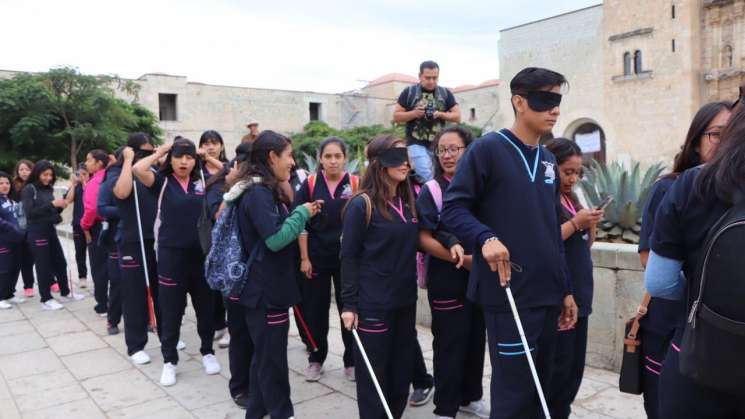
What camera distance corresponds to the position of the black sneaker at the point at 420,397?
411cm

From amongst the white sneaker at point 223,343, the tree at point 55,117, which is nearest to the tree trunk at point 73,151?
the tree at point 55,117

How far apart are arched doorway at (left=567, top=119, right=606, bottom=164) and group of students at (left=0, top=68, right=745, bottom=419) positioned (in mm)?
28640

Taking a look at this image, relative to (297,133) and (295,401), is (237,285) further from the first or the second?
(297,133)

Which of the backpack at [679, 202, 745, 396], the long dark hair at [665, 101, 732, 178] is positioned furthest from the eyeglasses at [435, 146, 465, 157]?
the backpack at [679, 202, 745, 396]

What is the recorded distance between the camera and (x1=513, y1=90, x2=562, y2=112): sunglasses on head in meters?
2.65

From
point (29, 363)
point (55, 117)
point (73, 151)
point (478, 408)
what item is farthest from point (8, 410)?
point (55, 117)

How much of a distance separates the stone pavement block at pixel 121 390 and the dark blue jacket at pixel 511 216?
3069 mm

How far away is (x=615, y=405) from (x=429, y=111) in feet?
9.44

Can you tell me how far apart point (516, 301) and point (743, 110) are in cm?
118

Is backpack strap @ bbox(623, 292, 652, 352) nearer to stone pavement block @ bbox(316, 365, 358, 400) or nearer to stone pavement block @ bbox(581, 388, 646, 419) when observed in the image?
stone pavement block @ bbox(581, 388, 646, 419)

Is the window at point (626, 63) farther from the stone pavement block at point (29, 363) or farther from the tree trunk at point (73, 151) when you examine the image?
the stone pavement block at point (29, 363)

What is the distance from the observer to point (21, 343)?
6121 mm

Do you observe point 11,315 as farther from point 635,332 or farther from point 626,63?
point 626,63

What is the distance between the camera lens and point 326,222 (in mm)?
4512
